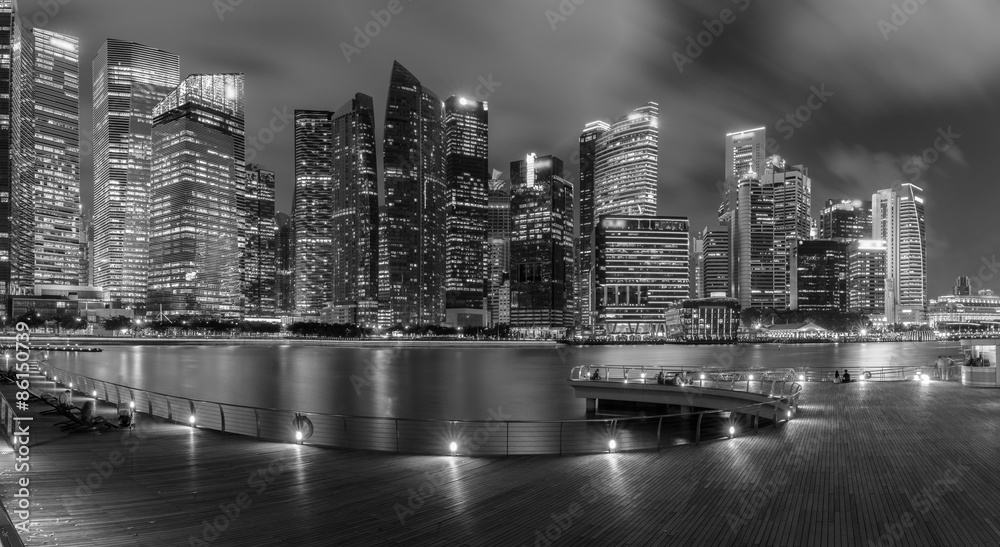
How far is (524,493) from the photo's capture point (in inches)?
492

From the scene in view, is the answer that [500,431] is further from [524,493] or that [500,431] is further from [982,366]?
[982,366]

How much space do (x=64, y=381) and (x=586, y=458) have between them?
33961mm

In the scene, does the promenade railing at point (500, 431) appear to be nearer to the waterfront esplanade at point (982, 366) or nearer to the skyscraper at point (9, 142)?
the waterfront esplanade at point (982, 366)

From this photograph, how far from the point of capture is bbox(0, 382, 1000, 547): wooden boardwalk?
9.82m

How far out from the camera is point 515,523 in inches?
416

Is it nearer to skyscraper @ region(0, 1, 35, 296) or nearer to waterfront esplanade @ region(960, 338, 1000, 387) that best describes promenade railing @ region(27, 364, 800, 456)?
waterfront esplanade @ region(960, 338, 1000, 387)

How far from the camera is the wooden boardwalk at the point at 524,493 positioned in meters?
9.82

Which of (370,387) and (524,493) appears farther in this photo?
(370,387)

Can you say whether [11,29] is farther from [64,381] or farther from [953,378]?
[953,378]

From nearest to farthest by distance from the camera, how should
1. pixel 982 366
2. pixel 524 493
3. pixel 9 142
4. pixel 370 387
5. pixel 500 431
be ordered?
pixel 524 493 → pixel 500 431 → pixel 982 366 → pixel 370 387 → pixel 9 142

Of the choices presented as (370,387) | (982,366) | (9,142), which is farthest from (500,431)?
(9,142)

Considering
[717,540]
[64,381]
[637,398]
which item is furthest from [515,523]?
[64,381]

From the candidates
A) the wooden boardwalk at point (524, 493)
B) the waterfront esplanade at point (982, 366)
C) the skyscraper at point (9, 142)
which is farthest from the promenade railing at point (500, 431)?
the skyscraper at point (9, 142)

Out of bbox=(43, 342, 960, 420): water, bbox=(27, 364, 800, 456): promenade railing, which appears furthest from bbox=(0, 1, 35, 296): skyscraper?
bbox=(27, 364, 800, 456): promenade railing
